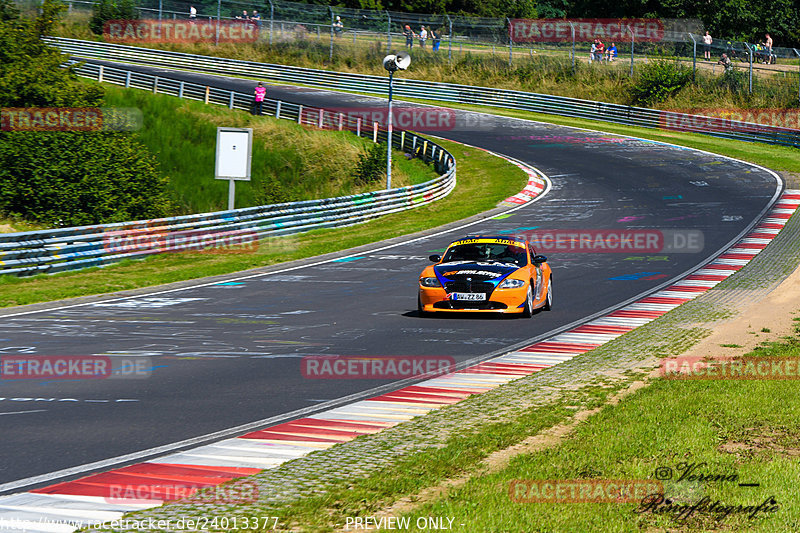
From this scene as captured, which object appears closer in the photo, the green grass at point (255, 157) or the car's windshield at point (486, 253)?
the car's windshield at point (486, 253)

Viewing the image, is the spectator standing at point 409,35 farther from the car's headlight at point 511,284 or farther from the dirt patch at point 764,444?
the dirt patch at point 764,444

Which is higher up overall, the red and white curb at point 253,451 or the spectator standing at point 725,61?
the spectator standing at point 725,61

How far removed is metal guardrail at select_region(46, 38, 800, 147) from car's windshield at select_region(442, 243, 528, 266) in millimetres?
35091

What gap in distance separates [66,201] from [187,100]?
19543 millimetres

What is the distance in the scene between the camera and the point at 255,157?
4819 centimetres

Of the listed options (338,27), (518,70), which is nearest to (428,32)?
(338,27)

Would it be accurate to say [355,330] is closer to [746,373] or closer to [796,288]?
[746,373]

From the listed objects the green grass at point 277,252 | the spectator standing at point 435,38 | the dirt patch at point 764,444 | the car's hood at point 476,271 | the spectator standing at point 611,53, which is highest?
the spectator standing at point 435,38

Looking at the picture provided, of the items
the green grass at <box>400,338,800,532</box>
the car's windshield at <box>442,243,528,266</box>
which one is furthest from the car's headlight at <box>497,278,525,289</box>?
the green grass at <box>400,338,800,532</box>

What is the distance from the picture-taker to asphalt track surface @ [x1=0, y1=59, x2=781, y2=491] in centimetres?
855

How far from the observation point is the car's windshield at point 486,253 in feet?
54.6

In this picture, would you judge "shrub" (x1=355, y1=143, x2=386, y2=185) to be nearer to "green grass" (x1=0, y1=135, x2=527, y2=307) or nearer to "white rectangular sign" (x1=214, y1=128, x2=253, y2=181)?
"green grass" (x1=0, y1=135, x2=527, y2=307)

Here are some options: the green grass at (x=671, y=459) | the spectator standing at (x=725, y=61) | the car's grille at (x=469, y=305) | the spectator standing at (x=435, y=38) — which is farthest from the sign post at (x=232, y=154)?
the spectator standing at (x=435, y=38)

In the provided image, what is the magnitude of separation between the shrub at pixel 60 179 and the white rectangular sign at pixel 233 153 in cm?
841
